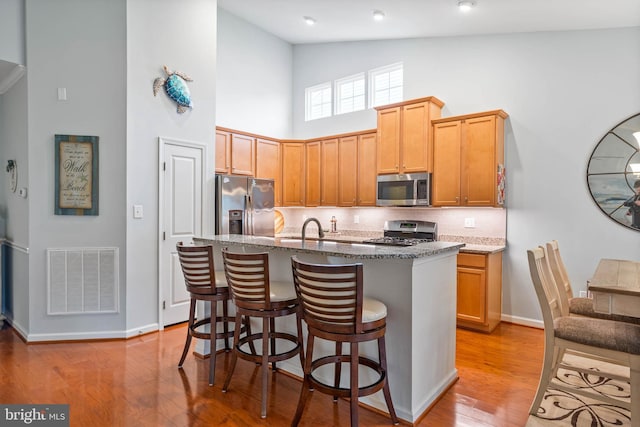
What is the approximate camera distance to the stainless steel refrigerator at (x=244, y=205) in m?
4.60

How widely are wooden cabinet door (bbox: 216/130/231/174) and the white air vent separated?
1755mm

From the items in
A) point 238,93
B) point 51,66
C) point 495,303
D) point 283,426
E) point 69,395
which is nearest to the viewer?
point 283,426

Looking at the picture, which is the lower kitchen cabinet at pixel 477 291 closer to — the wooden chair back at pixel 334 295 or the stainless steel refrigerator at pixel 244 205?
the wooden chair back at pixel 334 295

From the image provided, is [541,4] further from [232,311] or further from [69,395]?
[69,395]

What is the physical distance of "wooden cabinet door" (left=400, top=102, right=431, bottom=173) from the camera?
458 centimetres

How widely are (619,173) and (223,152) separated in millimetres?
4574

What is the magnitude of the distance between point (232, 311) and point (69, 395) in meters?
1.28

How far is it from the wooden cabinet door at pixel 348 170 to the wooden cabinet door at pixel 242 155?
4.35 feet

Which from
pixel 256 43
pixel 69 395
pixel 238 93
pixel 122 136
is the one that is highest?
pixel 256 43

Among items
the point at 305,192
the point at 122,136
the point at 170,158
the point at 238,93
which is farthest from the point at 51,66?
the point at 305,192

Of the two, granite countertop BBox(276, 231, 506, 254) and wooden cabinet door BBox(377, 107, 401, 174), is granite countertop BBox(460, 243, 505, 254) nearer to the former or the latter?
granite countertop BBox(276, 231, 506, 254)

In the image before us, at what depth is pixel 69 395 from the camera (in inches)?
101

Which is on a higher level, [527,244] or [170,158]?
[170,158]

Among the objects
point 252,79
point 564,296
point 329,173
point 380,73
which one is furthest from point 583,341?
point 252,79
